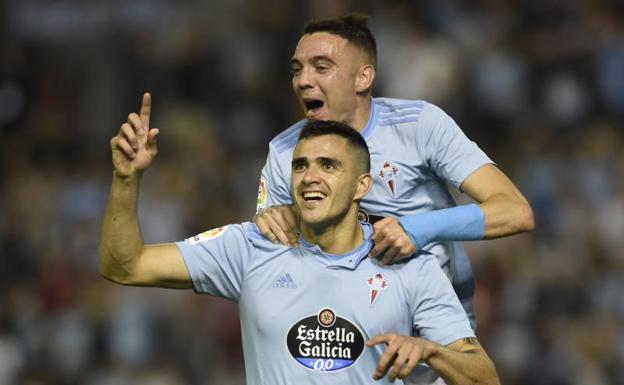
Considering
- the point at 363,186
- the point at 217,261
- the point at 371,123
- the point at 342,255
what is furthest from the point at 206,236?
the point at 371,123

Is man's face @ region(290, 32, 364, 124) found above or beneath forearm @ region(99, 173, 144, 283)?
above

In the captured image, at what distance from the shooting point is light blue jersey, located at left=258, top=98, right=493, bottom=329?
5.93 metres

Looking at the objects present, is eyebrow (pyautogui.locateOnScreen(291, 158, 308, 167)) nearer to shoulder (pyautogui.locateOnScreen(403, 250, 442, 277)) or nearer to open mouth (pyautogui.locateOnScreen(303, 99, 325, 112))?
shoulder (pyautogui.locateOnScreen(403, 250, 442, 277))

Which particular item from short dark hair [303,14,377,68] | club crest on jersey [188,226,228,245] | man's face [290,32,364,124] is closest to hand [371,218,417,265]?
club crest on jersey [188,226,228,245]

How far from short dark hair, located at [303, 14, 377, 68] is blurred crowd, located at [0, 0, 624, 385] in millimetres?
4123

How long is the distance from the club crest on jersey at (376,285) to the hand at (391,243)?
3.0 inches

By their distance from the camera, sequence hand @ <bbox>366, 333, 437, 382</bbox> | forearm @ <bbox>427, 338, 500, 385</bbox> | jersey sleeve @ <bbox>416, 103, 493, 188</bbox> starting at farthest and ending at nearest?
jersey sleeve @ <bbox>416, 103, 493, 188</bbox> → forearm @ <bbox>427, 338, 500, 385</bbox> → hand @ <bbox>366, 333, 437, 382</bbox>

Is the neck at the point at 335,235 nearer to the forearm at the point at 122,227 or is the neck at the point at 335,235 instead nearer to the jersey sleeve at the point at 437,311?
the jersey sleeve at the point at 437,311

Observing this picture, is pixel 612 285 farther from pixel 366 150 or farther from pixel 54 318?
pixel 366 150

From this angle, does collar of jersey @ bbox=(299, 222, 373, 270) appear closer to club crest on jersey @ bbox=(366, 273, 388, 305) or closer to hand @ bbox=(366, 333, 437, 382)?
club crest on jersey @ bbox=(366, 273, 388, 305)

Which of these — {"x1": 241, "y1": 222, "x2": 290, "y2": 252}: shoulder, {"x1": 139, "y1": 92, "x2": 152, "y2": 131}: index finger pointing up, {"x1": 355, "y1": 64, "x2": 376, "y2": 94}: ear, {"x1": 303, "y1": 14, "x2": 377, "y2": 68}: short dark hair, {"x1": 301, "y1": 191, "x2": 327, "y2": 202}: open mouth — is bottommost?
{"x1": 241, "y1": 222, "x2": 290, "y2": 252}: shoulder

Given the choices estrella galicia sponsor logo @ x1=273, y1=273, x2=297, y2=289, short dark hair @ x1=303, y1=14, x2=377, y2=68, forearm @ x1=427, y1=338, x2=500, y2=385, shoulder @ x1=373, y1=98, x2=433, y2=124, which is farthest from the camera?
short dark hair @ x1=303, y1=14, x2=377, y2=68

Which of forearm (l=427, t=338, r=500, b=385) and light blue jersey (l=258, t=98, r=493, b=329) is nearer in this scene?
forearm (l=427, t=338, r=500, b=385)

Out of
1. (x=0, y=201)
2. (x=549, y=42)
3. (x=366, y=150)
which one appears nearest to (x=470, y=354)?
(x=366, y=150)
